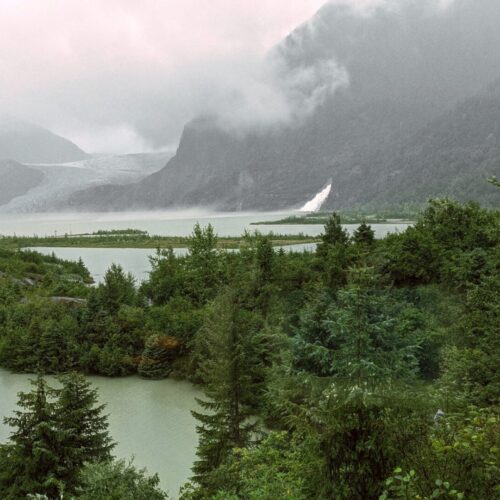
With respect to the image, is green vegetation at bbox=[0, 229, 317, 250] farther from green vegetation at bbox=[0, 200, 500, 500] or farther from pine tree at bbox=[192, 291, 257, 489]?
pine tree at bbox=[192, 291, 257, 489]

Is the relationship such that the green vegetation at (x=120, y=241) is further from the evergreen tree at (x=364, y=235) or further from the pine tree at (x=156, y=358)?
the pine tree at (x=156, y=358)

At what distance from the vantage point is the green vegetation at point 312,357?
7.04 metres

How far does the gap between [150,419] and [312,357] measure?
8257mm

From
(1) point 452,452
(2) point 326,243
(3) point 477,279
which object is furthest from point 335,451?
(2) point 326,243

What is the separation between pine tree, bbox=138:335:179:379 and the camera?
88.7 ft

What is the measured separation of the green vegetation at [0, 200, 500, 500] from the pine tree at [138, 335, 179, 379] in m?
0.08

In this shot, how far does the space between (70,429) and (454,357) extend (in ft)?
41.5

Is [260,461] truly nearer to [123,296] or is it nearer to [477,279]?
[477,279]

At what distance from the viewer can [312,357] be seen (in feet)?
58.8

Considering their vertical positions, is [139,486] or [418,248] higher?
[418,248]

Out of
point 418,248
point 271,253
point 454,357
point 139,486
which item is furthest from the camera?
point 271,253

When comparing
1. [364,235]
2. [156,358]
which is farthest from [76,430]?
[364,235]

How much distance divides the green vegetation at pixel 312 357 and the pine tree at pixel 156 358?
79mm

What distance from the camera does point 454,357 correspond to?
55.7 feet
